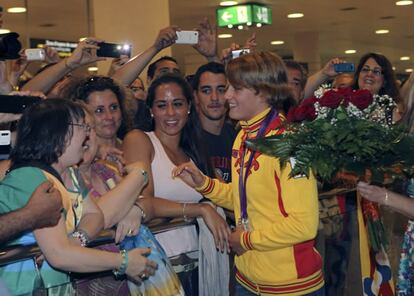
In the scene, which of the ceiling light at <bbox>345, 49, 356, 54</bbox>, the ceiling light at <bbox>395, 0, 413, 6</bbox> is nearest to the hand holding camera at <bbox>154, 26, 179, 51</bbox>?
the ceiling light at <bbox>395, 0, 413, 6</bbox>

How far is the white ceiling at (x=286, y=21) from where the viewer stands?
1105 centimetres

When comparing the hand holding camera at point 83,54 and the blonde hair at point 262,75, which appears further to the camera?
the hand holding camera at point 83,54

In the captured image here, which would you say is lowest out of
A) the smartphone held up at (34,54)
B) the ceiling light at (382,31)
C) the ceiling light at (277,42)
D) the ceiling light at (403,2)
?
the smartphone held up at (34,54)

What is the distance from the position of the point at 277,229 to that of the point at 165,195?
0.82 m

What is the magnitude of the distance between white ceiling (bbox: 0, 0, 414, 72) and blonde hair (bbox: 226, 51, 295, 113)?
706 centimetres

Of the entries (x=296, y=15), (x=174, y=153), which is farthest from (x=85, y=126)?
(x=296, y=15)

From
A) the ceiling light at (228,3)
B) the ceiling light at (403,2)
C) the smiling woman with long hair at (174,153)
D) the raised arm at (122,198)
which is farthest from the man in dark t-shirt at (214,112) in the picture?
the ceiling light at (403,2)

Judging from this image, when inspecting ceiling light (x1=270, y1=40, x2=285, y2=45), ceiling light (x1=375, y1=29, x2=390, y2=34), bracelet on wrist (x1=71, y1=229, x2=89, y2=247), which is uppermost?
ceiling light (x1=375, y1=29, x2=390, y2=34)

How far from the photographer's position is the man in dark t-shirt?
415 centimetres

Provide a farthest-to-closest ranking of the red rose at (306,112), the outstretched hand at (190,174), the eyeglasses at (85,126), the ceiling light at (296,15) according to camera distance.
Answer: the ceiling light at (296,15) < the outstretched hand at (190,174) < the red rose at (306,112) < the eyeglasses at (85,126)

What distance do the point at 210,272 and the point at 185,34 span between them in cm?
183

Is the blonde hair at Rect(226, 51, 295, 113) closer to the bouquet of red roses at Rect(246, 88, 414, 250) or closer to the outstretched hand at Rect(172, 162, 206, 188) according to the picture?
the bouquet of red roses at Rect(246, 88, 414, 250)

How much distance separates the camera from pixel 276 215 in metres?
2.94

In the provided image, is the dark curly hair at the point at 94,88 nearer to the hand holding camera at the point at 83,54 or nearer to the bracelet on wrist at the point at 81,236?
the hand holding camera at the point at 83,54
